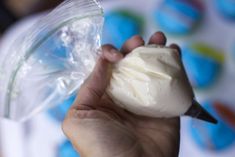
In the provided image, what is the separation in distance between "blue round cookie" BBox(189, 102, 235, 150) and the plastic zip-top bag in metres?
0.34

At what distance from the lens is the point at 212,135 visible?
784 millimetres

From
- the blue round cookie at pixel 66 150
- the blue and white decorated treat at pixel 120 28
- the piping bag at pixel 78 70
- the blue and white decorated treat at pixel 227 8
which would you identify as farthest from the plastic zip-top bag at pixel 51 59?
the blue and white decorated treat at pixel 227 8

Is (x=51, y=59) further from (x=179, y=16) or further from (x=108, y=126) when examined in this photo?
(x=179, y=16)

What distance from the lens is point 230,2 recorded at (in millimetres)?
873

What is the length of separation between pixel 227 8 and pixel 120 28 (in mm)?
254

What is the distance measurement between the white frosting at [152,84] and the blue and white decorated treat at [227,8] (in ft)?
1.36

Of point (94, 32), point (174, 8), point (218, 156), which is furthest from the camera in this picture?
point (174, 8)

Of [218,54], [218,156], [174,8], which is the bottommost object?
[218,156]

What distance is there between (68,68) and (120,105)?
→ 91 millimetres

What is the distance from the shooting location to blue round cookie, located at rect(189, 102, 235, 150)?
2.57 ft

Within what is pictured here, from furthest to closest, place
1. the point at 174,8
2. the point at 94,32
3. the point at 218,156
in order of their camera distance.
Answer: the point at 174,8, the point at 218,156, the point at 94,32

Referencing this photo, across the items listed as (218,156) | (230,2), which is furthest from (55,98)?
(230,2)

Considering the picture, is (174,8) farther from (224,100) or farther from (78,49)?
(78,49)

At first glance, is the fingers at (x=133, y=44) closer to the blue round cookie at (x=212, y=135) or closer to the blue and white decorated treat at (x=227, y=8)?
the blue round cookie at (x=212, y=135)
